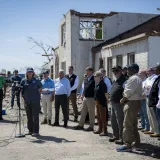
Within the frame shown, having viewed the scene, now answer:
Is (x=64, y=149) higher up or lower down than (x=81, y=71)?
lower down

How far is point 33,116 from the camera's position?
27.1 feet

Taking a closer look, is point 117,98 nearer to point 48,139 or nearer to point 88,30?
point 48,139

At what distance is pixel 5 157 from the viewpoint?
6.17m

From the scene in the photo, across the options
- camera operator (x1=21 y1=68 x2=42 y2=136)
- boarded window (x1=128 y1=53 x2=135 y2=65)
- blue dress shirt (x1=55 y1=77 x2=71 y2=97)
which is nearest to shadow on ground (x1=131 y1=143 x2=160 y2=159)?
camera operator (x1=21 y1=68 x2=42 y2=136)

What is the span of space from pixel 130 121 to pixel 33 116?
3.06m

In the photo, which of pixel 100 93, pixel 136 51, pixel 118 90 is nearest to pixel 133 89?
pixel 118 90

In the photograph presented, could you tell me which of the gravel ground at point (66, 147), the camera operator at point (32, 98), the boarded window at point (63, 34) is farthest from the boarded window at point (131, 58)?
the boarded window at point (63, 34)

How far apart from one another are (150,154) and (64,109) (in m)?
3.99

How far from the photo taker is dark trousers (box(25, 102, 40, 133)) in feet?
27.0

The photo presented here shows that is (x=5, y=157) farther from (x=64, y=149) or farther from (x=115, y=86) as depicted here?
(x=115, y=86)


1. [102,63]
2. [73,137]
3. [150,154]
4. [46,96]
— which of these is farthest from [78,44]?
[150,154]

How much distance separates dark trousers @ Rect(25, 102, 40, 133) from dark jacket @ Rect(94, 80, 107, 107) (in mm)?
1742

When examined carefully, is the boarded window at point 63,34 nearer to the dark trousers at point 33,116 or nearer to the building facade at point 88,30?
the building facade at point 88,30

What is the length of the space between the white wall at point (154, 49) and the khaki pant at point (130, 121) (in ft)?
22.0
